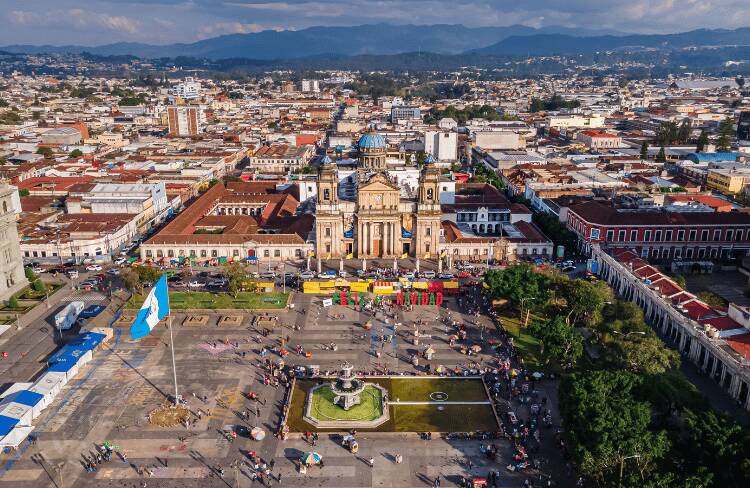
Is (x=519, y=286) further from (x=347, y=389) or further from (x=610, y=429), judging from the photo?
(x=610, y=429)

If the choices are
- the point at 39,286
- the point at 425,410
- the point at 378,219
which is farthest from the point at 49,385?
the point at 378,219

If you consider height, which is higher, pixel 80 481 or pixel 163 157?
pixel 163 157

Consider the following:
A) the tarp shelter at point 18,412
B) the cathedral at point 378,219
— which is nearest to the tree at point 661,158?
the cathedral at point 378,219

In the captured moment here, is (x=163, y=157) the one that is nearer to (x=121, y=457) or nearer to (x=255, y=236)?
(x=255, y=236)

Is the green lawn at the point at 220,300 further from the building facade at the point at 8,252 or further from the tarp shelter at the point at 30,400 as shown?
the tarp shelter at the point at 30,400

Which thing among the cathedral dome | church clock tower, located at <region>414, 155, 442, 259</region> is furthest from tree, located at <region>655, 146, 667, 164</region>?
church clock tower, located at <region>414, 155, 442, 259</region>

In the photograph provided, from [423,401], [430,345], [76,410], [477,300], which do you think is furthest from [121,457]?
[477,300]

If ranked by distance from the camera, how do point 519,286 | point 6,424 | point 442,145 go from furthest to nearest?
point 442,145, point 519,286, point 6,424

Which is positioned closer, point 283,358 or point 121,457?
point 121,457
